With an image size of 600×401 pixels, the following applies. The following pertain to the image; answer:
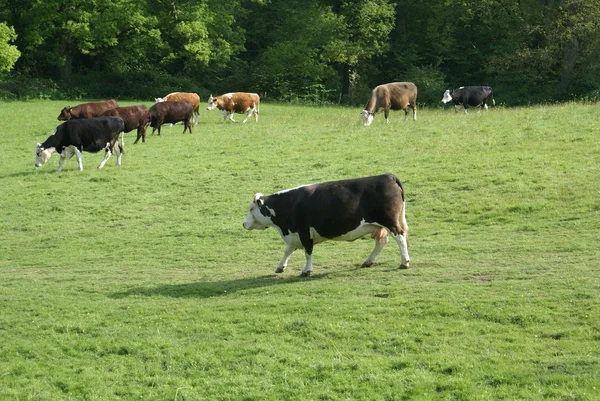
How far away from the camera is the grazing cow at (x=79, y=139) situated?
94.7ft

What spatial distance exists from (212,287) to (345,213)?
2.77 meters

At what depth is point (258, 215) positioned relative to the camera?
17.3m

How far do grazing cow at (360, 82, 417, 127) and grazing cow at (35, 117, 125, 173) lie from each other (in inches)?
405

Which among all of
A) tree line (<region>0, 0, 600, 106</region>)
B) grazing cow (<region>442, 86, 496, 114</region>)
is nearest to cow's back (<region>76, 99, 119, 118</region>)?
tree line (<region>0, 0, 600, 106</region>)

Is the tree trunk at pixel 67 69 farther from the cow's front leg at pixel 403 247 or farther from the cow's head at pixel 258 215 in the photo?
the cow's front leg at pixel 403 247

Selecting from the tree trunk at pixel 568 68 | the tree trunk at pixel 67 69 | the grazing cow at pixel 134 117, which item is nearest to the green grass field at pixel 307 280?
the grazing cow at pixel 134 117

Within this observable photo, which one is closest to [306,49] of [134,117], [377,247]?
[134,117]

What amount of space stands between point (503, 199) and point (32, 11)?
42.1 metres

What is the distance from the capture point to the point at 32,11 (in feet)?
185

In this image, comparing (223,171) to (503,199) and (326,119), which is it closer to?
(503,199)

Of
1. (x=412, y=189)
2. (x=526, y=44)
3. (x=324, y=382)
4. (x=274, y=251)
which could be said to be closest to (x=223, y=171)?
(x=412, y=189)

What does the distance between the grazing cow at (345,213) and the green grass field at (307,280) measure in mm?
697

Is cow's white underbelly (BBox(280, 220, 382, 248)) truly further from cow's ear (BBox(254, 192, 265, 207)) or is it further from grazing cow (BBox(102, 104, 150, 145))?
grazing cow (BBox(102, 104, 150, 145))

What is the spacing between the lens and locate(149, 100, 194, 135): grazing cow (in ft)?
119
